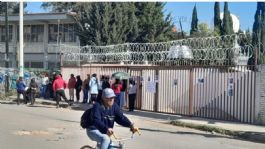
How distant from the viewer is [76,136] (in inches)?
585

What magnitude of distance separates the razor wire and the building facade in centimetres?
1021

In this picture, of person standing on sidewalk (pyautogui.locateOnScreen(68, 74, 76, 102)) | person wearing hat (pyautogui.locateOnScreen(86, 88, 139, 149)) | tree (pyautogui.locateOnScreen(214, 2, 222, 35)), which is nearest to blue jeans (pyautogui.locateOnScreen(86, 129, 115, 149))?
person wearing hat (pyautogui.locateOnScreen(86, 88, 139, 149))

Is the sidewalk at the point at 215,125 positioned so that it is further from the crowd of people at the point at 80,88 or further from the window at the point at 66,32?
the window at the point at 66,32

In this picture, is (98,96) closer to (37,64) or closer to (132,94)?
(132,94)

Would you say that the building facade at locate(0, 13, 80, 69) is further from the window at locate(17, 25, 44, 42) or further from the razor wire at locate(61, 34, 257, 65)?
the razor wire at locate(61, 34, 257, 65)

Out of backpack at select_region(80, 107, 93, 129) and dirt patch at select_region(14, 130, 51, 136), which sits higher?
backpack at select_region(80, 107, 93, 129)

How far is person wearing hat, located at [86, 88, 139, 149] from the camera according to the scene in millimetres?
7910

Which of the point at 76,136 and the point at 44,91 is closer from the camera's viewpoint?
the point at 76,136

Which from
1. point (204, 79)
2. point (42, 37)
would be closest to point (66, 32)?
point (42, 37)

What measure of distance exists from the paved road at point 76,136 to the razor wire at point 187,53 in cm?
340

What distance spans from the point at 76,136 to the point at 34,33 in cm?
3400

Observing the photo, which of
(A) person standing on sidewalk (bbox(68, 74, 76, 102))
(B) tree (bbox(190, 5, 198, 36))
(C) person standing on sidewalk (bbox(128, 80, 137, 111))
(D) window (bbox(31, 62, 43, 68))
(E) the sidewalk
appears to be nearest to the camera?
(E) the sidewalk

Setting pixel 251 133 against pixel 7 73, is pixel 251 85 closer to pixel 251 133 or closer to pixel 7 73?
pixel 251 133

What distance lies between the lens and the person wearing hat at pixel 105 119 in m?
7.91
